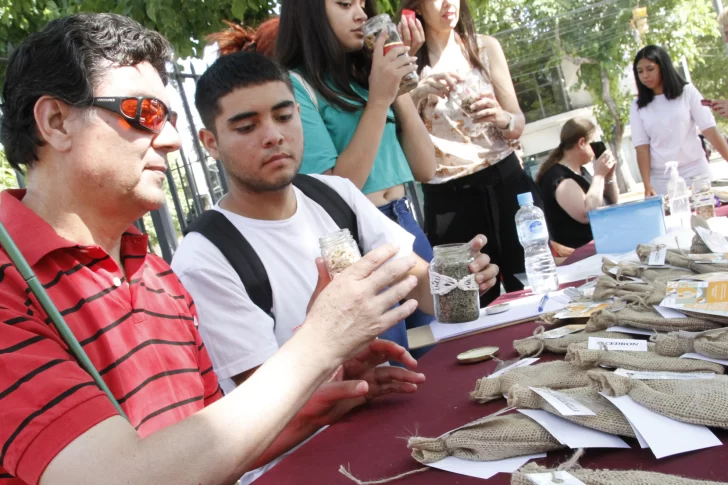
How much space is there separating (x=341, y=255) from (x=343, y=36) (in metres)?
1.38

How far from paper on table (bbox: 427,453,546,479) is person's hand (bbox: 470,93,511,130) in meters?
2.02

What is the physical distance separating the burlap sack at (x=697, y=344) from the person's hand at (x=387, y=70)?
4.77ft

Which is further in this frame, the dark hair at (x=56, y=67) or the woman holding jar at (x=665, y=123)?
the woman holding jar at (x=665, y=123)

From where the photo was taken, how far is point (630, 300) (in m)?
1.54

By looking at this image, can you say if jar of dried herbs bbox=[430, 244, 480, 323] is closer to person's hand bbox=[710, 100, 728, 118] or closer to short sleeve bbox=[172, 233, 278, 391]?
short sleeve bbox=[172, 233, 278, 391]

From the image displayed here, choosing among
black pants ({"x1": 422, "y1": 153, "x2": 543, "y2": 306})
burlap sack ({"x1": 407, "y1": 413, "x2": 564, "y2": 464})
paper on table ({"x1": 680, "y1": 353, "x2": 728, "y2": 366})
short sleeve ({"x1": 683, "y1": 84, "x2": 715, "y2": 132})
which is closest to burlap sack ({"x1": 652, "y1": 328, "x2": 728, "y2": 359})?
paper on table ({"x1": 680, "y1": 353, "x2": 728, "y2": 366})

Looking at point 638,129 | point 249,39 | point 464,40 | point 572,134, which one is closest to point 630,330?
point 464,40

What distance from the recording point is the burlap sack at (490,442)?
3.09 feet

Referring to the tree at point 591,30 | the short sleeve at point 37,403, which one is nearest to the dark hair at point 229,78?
the short sleeve at point 37,403

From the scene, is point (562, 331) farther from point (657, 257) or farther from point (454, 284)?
point (657, 257)

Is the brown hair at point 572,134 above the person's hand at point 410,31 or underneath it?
underneath

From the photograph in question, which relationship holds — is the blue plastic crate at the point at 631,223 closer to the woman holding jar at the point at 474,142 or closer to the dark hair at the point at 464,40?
the woman holding jar at the point at 474,142

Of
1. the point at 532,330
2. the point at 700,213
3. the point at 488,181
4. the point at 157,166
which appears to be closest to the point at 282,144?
the point at 157,166

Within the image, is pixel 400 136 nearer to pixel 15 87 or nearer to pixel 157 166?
pixel 157 166
